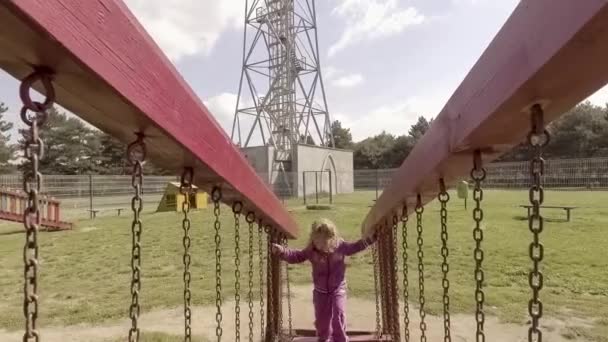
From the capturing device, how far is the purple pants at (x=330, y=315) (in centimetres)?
294

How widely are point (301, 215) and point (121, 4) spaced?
11598 millimetres

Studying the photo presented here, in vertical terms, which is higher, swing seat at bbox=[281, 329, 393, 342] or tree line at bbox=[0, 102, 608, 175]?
tree line at bbox=[0, 102, 608, 175]

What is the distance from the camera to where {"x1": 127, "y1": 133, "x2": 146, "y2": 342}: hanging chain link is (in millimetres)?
1009

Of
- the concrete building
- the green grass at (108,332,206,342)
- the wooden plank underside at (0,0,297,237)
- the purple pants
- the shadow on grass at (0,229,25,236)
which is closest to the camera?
the wooden plank underside at (0,0,297,237)

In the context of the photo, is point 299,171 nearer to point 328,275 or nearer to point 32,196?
point 328,275

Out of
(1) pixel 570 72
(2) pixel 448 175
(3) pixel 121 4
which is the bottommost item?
(2) pixel 448 175

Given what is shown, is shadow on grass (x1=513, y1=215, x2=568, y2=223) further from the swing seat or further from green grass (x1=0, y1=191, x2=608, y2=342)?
the swing seat

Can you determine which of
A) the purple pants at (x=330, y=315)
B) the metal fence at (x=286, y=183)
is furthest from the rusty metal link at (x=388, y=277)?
the metal fence at (x=286, y=183)

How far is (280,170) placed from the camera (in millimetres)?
20516

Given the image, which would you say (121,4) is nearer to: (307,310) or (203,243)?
(307,310)

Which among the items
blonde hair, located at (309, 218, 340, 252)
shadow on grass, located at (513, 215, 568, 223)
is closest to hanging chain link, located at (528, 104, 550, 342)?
blonde hair, located at (309, 218, 340, 252)

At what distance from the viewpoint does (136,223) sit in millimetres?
1044

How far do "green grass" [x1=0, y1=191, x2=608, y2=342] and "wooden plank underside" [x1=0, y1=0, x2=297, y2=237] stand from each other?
12.6 ft

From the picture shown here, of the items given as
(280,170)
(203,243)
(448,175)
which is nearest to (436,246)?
(203,243)
